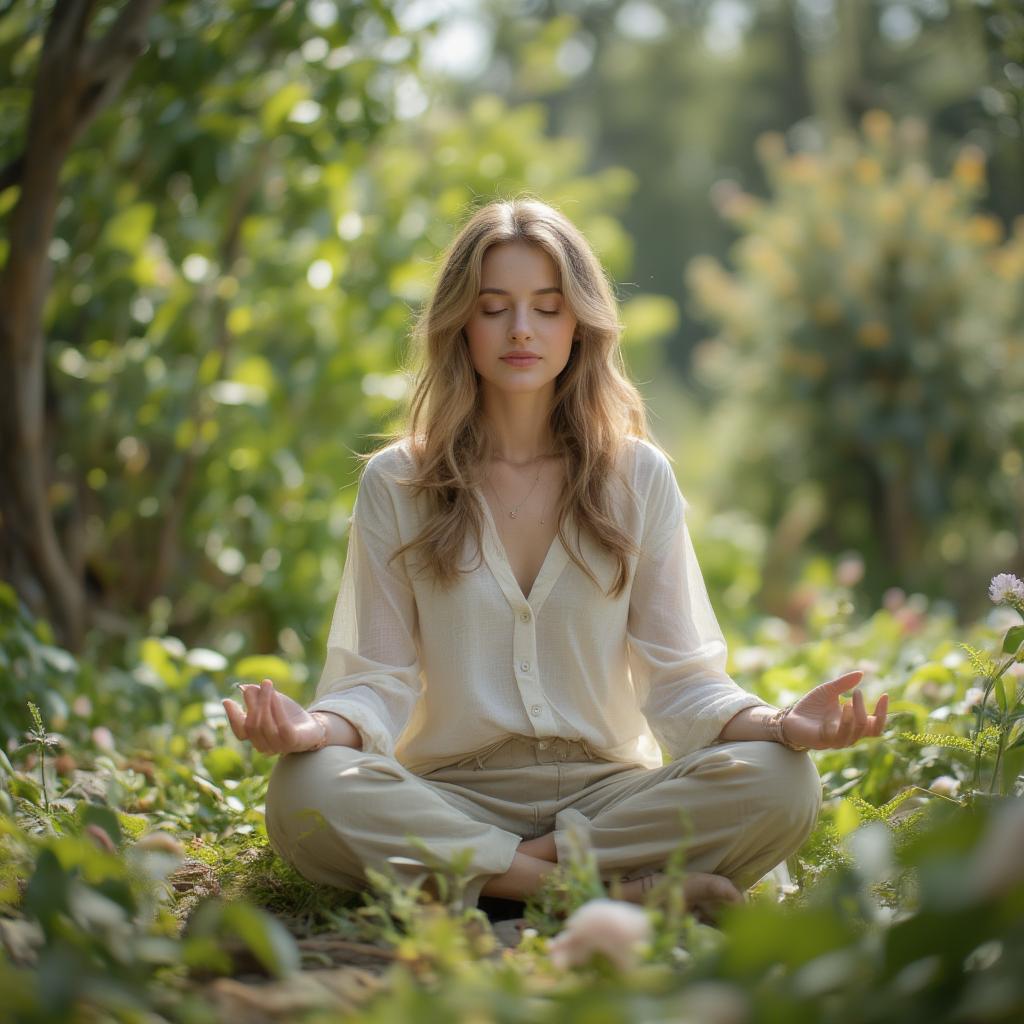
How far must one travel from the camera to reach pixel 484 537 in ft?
7.54

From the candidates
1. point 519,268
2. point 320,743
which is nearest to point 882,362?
point 519,268

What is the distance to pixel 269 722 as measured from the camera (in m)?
1.92

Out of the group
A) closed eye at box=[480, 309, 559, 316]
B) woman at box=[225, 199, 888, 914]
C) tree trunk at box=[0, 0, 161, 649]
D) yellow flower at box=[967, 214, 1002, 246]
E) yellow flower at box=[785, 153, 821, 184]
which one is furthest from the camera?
yellow flower at box=[785, 153, 821, 184]

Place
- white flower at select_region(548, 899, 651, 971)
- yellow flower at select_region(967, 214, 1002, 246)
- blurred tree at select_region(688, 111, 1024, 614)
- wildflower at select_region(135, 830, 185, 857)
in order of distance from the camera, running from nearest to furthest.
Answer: white flower at select_region(548, 899, 651, 971) < wildflower at select_region(135, 830, 185, 857) < blurred tree at select_region(688, 111, 1024, 614) < yellow flower at select_region(967, 214, 1002, 246)

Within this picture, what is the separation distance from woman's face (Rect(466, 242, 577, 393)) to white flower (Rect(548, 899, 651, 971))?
1.20 m

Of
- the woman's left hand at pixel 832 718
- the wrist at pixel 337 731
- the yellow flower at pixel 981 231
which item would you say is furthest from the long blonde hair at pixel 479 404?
the yellow flower at pixel 981 231

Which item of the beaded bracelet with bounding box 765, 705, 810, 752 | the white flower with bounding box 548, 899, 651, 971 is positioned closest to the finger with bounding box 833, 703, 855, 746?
the beaded bracelet with bounding box 765, 705, 810, 752

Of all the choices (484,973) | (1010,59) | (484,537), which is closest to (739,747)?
(484,537)

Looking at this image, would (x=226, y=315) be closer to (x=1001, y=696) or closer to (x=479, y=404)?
(x=479, y=404)

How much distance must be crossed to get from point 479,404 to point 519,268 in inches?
11.7

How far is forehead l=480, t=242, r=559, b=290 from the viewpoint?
2.30 m

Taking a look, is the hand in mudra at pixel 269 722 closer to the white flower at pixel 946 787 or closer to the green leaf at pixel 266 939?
the green leaf at pixel 266 939

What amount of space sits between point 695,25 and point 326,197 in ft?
47.4

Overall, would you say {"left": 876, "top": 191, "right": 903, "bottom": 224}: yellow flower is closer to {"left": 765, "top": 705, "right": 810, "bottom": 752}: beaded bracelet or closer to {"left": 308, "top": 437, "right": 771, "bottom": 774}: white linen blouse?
{"left": 308, "top": 437, "right": 771, "bottom": 774}: white linen blouse
